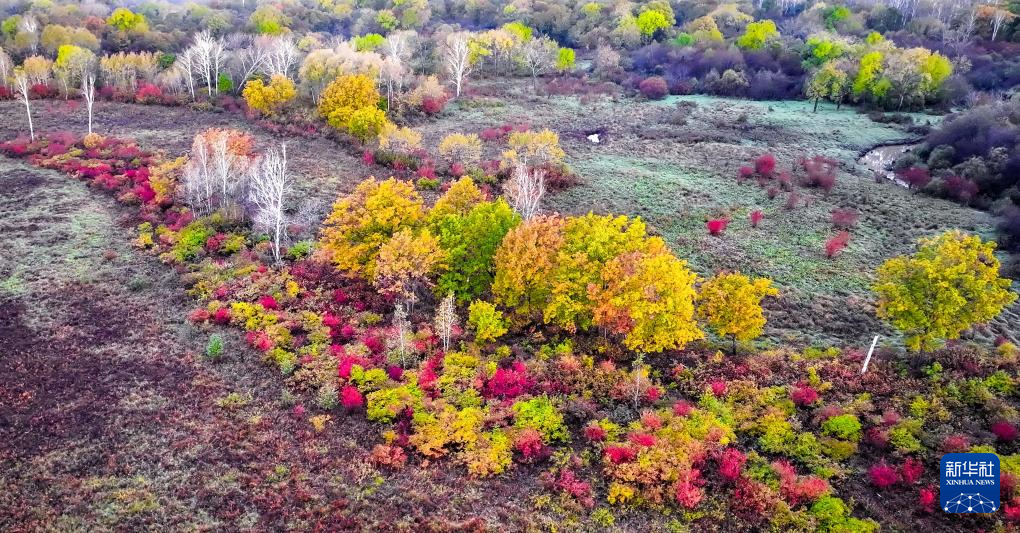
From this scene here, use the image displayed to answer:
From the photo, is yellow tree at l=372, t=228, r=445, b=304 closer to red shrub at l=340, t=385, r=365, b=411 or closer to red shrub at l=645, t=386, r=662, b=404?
red shrub at l=340, t=385, r=365, b=411

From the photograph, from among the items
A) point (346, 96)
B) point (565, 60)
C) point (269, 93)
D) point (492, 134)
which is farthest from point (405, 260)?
point (565, 60)

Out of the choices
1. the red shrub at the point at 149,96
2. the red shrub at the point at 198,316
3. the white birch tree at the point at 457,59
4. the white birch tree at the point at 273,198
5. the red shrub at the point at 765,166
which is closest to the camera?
the red shrub at the point at 198,316

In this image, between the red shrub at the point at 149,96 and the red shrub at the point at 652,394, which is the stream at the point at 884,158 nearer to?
the red shrub at the point at 652,394

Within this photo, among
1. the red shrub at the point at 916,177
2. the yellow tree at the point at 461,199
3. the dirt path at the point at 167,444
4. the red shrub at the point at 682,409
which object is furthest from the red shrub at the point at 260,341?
the red shrub at the point at 916,177

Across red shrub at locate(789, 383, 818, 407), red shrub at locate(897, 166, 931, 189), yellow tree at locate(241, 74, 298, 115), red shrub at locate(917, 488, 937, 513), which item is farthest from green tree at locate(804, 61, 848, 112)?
red shrub at locate(917, 488, 937, 513)

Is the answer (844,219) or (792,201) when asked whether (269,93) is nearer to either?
(792,201)

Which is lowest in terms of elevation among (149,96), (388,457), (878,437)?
(388,457)
